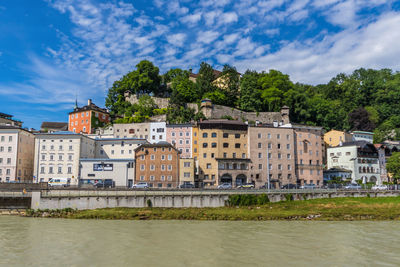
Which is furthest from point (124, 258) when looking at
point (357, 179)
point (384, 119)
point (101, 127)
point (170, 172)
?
point (384, 119)

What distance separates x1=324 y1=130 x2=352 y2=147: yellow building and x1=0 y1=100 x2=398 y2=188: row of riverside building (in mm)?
7828

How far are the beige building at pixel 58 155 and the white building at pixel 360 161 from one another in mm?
61460

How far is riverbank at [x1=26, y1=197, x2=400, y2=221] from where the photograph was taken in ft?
142

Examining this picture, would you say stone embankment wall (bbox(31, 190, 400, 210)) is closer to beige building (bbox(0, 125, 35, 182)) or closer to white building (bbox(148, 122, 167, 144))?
beige building (bbox(0, 125, 35, 182))

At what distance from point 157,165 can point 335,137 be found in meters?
51.1

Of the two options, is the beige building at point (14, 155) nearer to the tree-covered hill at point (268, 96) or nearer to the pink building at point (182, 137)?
the tree-covered hill at point (268, 96)

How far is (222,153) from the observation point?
7175cm

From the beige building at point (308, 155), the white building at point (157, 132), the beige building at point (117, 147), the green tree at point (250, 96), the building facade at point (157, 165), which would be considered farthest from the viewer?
the green tree at point (250, 96)

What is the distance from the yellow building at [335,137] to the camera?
3484 inches

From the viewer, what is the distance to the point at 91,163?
66625 millimetres

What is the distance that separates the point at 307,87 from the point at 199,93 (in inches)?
1897

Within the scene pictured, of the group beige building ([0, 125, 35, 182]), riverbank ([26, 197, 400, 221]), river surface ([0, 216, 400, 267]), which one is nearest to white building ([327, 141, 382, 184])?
riverbank ([26, 197, 400, 221])

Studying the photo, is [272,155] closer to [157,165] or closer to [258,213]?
[157,165]

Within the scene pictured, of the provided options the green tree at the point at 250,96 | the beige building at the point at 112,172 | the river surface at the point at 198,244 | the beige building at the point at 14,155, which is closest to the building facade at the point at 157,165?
the beige building at the point at 112,172
